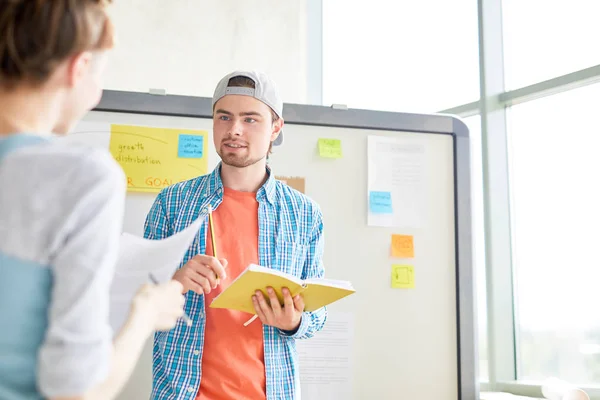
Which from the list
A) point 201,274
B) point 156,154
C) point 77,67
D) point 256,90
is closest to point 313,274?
point 201,274

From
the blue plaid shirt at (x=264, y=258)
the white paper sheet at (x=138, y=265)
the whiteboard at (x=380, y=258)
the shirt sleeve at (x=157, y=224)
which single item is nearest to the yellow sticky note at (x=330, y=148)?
the whiteboard at (x=380, y=258)

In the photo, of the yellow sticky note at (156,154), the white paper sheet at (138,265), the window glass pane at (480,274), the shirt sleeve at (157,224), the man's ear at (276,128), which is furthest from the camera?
the window glass pane at (480,274)

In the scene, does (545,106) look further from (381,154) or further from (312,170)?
(312,170)

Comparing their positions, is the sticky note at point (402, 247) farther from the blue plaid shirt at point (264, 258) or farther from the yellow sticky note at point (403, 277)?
the blue plaid shirt at point (264, 258)

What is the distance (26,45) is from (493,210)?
2661 mm

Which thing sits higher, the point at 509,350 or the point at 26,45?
the point at 26,45

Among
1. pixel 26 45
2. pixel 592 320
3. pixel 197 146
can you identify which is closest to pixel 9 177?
pixel 26 45

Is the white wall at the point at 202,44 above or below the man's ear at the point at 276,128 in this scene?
above

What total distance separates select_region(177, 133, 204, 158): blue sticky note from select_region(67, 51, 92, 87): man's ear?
5.02 ft

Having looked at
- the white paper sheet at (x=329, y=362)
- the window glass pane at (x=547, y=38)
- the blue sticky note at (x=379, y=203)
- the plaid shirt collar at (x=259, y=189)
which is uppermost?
the window glass pane at (x=547, y=38)

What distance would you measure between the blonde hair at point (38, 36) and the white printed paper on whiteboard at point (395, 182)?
5.89ft

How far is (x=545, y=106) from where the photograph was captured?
119 inches

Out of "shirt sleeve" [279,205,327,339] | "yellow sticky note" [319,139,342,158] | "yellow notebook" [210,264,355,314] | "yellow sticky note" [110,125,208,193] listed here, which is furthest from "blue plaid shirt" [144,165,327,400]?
"yellow sticky note" [319,139,342,158]

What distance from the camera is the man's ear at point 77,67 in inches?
31.4
